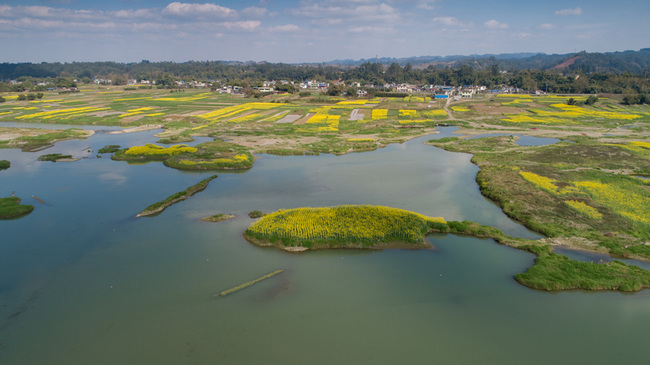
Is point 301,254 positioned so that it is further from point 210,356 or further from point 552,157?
point 552,157

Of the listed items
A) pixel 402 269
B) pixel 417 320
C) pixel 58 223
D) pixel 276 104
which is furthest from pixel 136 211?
pixel 276 104

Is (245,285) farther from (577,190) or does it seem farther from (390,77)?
(390,77)

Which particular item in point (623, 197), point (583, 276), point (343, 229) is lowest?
point (583, 276)

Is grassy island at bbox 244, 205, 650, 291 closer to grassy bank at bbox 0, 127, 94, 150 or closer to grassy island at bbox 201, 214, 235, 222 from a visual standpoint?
grassy island at bbox 201, 214, 235, 222

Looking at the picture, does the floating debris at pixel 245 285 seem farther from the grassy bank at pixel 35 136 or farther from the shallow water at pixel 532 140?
the grassy bank at pixel 35 136

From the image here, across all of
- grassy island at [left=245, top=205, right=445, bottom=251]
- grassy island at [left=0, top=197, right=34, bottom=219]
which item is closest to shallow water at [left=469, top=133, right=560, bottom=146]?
grassy island at [left=245, top=205, right=445, bottom=251]

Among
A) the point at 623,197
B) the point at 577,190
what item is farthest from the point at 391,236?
the point at 623,197

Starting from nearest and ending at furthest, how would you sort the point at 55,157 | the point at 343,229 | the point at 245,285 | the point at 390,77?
the point at 245,285, the point at 343,229, the point at 55,157, the point at 390,77
